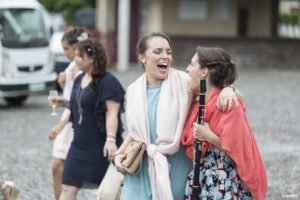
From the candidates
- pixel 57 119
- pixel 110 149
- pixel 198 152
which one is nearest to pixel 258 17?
pixel 57 119

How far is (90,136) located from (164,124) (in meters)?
1.37

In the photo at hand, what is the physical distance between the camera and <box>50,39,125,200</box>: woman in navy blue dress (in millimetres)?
5137

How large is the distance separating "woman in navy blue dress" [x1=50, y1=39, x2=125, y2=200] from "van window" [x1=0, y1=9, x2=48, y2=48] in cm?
1015

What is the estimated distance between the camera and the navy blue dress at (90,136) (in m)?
5.14

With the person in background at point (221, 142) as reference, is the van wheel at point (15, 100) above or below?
below

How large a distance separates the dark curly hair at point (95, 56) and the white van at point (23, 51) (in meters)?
9.81

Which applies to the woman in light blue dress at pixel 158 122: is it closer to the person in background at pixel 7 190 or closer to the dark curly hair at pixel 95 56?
the dark curly hair at pixel 95 56

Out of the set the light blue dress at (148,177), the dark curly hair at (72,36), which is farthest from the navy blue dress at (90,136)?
the light blue dress at (148,177)

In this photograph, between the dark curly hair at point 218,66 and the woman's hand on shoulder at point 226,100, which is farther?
the dark curly hair at point 218,66

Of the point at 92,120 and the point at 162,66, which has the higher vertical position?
the point at 162,66

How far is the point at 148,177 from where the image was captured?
4059 millimetres

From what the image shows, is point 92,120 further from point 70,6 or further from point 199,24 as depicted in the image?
point 70,6

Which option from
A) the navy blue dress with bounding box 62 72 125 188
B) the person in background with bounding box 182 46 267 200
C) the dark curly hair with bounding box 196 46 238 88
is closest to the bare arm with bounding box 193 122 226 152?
the person in background with bounding box 182 46 267 200

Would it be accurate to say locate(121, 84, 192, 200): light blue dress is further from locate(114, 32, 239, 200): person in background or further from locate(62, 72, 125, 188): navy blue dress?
locate(62, 72, 125, 188): navy blue dress
